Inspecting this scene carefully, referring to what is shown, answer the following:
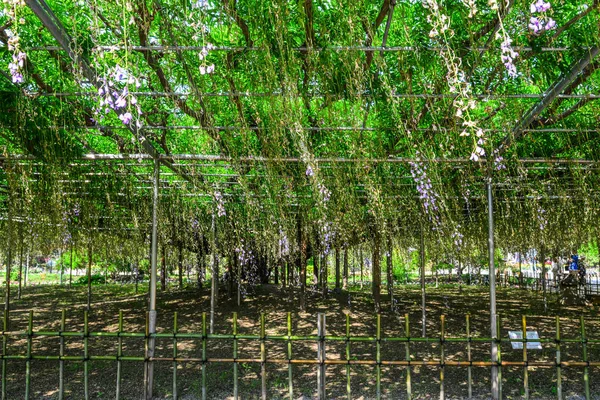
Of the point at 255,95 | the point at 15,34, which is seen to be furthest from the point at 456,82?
the point at 15,34

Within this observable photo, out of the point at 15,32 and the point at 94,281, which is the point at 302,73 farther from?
the point at 94,281

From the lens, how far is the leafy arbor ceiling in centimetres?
211

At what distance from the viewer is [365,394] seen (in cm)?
397

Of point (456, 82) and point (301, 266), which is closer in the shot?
point (456, 82)

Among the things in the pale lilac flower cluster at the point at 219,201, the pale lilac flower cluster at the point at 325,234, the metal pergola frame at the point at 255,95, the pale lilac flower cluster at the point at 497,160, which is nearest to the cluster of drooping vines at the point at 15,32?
the metal pergola frame at the point at 255,95

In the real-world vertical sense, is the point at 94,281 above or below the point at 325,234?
below

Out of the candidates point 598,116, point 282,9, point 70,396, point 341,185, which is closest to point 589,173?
point 598,116

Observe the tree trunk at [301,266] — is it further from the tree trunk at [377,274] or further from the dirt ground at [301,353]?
the tree trunk at [377,274]

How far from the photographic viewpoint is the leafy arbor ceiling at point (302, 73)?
211 cm

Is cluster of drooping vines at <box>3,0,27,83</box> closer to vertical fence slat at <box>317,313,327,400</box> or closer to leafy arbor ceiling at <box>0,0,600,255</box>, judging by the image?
leafy arbor ceiling at <box>0,0,600,255</box>

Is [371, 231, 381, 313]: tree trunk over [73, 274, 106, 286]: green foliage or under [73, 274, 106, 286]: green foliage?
over

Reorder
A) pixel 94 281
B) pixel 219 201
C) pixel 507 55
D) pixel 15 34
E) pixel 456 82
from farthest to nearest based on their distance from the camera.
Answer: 1. pixel 94 281
2. pixel 219 201
3. pixel 507 55
4. pixel 15 34
5. pixel 456 82

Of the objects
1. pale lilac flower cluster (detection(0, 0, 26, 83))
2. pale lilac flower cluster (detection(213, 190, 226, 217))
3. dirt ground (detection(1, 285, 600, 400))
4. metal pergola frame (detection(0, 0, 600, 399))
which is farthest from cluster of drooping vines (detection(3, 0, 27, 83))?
pale lilac flower cluster (detection(213, 190, 226, 217))

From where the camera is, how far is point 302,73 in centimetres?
302
